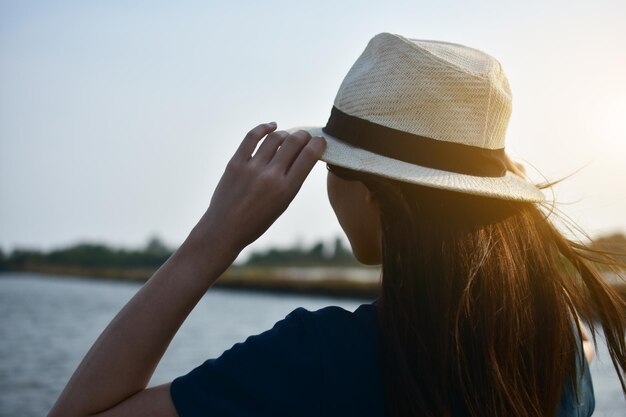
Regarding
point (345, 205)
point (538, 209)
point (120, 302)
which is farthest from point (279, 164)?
point (120, 302)

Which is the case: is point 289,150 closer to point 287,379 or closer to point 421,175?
point 421,175

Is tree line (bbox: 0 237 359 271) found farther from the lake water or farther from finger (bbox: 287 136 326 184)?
finger (bbox: 287 136 326 184)

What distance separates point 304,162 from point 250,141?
10 centimetres

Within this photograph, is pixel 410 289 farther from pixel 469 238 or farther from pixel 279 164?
pixel 279 164

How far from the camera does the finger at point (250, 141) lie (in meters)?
1.18

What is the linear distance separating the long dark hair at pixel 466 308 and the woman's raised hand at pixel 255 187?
14 centimetres

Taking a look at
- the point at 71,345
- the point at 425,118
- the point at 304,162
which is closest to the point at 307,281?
the point at 71,345

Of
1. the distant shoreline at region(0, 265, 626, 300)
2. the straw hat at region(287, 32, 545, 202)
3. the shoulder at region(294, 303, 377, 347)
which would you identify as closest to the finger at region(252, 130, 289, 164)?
the straw hat at region(287, 32, 545, 202)

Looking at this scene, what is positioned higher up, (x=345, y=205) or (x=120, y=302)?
(x=345, y=205)

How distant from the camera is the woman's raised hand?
1.14 meters

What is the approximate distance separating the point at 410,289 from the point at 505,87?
0.51m

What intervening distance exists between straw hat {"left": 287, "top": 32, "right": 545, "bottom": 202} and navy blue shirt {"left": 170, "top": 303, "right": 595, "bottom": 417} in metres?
0.31

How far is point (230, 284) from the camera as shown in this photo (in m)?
38.8

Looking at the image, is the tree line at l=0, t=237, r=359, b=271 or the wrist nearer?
the wrist
